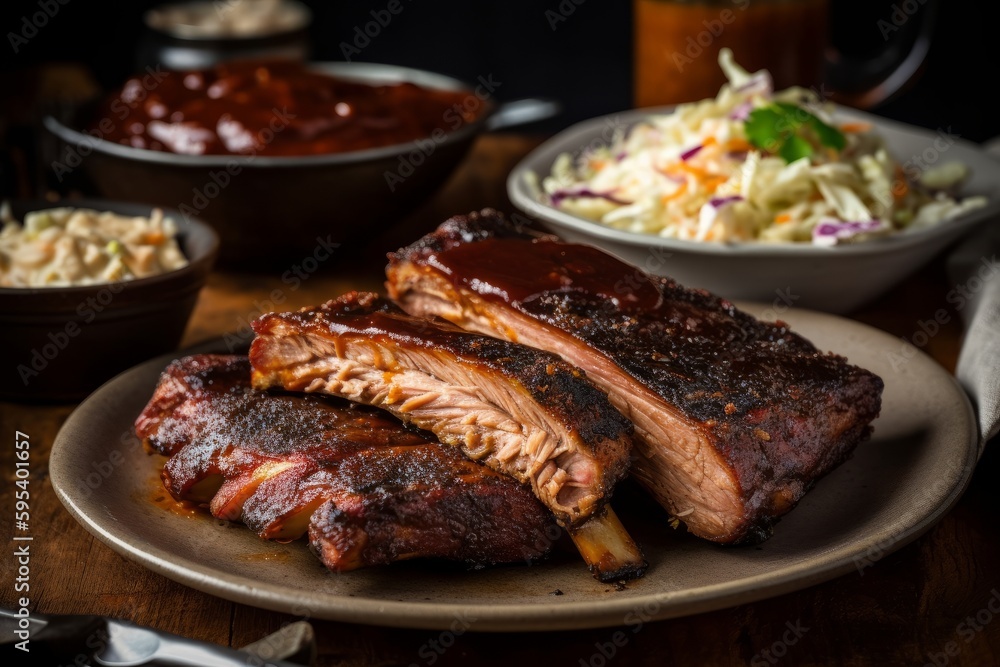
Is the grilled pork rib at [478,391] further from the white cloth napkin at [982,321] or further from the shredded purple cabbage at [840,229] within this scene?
the shredded purple cabbage at [840,229]

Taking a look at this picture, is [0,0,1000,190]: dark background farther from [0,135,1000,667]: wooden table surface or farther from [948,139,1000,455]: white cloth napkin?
[0,135,1000,667]: wooden table surface

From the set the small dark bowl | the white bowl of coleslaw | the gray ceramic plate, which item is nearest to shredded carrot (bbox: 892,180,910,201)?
the white bowl of coleslaw

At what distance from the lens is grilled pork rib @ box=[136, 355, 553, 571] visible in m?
2.11

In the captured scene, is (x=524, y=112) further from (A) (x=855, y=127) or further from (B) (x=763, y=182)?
Result: (A) (x=855, y=127)

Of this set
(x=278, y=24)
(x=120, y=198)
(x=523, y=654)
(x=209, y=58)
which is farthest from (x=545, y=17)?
(x=523, y=654)

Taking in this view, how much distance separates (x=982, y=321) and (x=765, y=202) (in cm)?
98

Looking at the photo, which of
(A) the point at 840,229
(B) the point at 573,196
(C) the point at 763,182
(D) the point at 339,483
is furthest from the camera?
(B) the point at 573,196

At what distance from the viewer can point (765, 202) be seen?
3.82 metres

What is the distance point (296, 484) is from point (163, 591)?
1.27 feet

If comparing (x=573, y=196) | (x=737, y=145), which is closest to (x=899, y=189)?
(x=737, y=145)

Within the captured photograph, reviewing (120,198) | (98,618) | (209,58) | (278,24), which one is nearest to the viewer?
(98,618)

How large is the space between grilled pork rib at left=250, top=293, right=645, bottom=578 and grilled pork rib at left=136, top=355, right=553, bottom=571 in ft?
Answer: 0.20

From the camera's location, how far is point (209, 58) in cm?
591

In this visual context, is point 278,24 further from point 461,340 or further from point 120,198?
point 461,340
